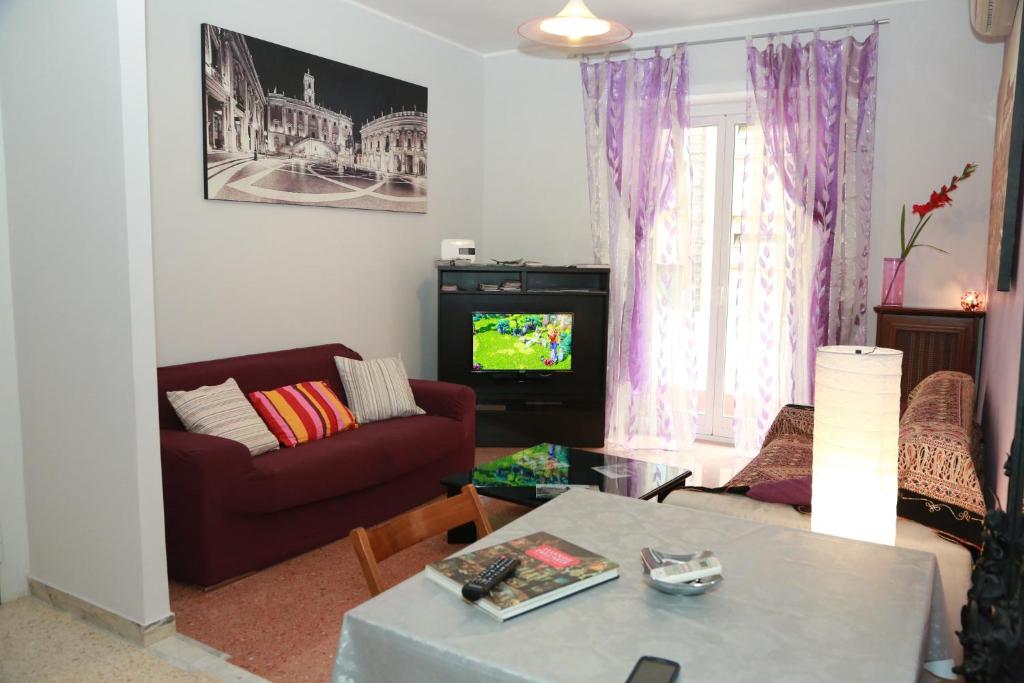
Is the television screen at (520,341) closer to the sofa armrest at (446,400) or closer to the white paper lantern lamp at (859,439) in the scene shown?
the sofa armrest at (446,400)

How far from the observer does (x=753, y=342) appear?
5.29 metres

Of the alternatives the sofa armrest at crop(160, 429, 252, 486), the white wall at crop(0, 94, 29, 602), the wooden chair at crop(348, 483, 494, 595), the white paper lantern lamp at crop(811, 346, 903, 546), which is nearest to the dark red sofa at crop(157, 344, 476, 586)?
the sofa armrest at crop(160, 429, 252, 486)

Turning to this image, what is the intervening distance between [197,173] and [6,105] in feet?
3.81

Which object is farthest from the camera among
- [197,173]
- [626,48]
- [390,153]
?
[626,48]

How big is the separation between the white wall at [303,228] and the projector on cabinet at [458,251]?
253mm

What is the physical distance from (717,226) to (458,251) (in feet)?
5.83

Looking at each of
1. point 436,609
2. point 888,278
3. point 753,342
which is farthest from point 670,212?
point 436,609

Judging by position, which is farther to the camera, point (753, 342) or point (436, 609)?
point (753, 342)

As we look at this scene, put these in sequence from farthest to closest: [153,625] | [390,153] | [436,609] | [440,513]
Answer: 1. [390,153]
2. [153,625]
3. [440,513]
4. [436,609]

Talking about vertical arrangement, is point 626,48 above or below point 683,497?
above

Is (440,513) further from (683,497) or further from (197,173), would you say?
(197,173)

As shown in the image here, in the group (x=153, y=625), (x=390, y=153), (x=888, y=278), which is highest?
(x=390, y=153)

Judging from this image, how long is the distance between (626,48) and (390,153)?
1815 mm

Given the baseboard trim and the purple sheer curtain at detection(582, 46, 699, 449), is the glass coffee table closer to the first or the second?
the baseboard trim
